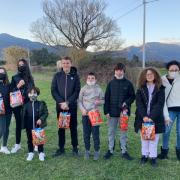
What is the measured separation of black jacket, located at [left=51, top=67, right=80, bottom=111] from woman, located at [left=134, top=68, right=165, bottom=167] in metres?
1.21

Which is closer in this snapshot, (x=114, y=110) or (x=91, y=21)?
(x=114, y=110)

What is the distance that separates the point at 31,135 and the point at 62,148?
72 cm

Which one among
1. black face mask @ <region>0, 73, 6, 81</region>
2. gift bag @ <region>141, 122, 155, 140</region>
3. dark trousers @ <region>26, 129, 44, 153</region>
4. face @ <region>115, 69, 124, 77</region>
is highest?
face @ <region>115, 69, 124, 77</region>

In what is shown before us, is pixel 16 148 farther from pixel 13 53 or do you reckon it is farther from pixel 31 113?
pixel 13 53

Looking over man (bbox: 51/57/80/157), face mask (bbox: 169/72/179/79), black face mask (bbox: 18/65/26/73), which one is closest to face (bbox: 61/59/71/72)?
man (bbox: 51/57/80/157)

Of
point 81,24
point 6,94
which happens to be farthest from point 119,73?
point 81,24

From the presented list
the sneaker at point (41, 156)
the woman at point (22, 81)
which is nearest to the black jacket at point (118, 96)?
the sneaker at point (41, 156)

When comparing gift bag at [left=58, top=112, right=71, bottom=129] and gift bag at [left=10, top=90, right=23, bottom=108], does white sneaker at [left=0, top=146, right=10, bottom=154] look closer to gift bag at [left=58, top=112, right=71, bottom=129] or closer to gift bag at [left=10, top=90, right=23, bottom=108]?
gift bag at [left=10, top=90, right=23, bottom=108]

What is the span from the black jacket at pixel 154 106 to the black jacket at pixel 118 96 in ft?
0.85

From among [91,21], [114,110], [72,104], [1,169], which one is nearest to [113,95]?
[114,110]

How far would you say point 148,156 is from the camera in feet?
19.6

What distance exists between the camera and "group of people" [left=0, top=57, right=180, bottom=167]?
580cm

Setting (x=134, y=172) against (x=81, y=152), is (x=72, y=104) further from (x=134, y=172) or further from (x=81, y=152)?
(x=134, y=172)

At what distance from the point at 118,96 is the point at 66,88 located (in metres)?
1.00
